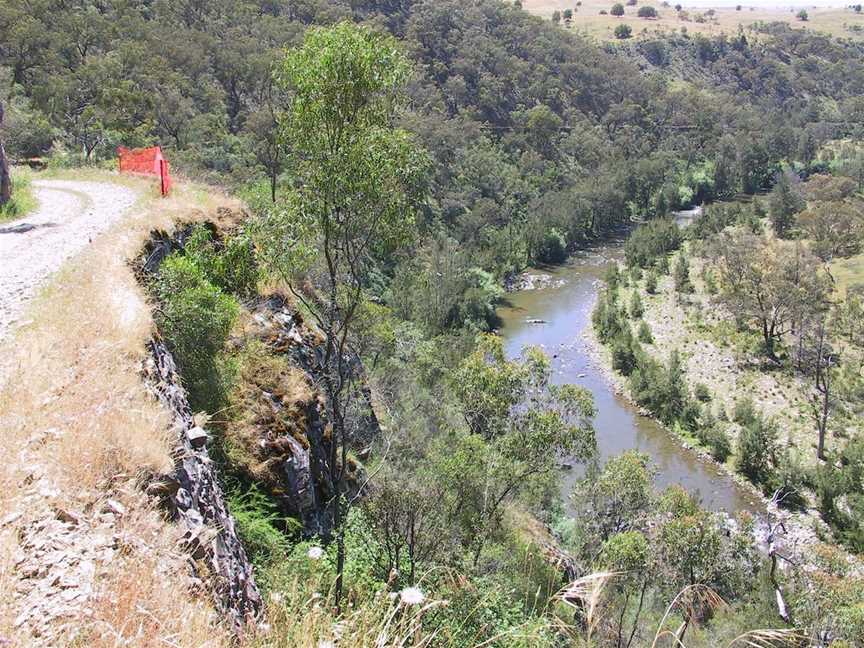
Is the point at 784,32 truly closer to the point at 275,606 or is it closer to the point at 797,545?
the point at 797,545

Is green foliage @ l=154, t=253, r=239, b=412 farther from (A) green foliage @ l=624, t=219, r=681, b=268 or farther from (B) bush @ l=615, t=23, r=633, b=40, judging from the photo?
(B) bush @ l=615, t=23, r=633, b=40

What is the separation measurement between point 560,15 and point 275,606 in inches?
7106

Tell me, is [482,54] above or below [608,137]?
above

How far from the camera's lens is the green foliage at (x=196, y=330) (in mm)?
10055

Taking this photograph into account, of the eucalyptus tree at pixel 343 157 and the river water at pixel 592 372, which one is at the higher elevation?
the eucalyptus tree at pixel 343 157

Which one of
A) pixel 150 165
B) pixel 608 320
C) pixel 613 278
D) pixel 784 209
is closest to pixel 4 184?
pixel 150 165

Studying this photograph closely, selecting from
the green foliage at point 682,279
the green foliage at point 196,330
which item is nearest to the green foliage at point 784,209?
the green foliage at point 682,279

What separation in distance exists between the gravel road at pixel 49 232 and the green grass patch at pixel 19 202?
0.61ft

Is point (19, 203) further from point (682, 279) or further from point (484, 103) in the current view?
→ point (484, 103)

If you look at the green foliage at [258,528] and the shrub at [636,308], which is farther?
the shrub at [636,308]

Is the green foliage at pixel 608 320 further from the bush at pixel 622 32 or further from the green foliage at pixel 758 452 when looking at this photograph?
the bush at pixel 622 32

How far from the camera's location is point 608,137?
Answer: 94250mm

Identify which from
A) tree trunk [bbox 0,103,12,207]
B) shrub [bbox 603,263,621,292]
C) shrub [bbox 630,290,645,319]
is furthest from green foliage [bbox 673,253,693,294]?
tree trunk [bbox 0,103,12,207]

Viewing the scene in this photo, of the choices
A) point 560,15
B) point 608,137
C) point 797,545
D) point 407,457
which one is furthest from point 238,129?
point 560,15
